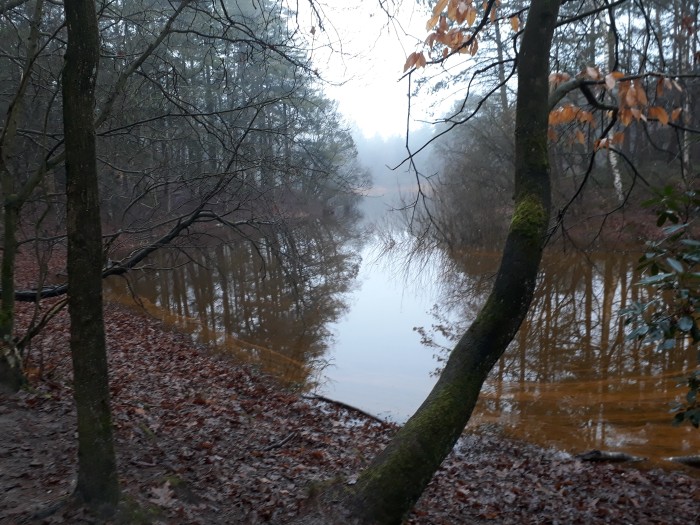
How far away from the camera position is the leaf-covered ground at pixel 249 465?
166 inches

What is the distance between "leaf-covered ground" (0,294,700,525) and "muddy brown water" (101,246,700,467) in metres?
1.09

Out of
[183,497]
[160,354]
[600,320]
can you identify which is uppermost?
[600,320]

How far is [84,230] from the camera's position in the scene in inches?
121

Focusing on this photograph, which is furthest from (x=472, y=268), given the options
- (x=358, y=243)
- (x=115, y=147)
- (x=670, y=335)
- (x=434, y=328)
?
(x=670, y=335)

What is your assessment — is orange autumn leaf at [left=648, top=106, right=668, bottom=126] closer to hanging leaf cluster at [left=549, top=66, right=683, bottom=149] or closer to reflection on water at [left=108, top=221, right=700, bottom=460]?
hanging leaf cluster at [left=549, top=66, right=683, bottom=149]


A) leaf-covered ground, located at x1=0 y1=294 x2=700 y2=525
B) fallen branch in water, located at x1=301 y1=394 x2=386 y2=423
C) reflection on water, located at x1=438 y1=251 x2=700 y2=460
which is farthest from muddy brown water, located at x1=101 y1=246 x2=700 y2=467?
leaf-covered ground, located at x1=0 y1=294 x2=700 y2=525

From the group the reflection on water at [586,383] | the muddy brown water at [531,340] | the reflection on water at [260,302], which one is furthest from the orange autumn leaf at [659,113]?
the reflection on water at [260,302]

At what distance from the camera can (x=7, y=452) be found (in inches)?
173

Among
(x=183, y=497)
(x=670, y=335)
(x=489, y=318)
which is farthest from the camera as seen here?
(x=183, y=497)

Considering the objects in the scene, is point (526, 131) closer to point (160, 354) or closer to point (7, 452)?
Answer: point (7, 452)

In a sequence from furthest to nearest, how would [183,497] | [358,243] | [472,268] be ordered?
[358,243]
[472,268]
[183,497]

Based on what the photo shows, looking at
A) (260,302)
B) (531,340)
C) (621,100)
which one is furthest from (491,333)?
(260,302)

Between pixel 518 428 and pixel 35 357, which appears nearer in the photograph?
pixel 35 357

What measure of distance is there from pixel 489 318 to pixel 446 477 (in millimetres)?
3501
